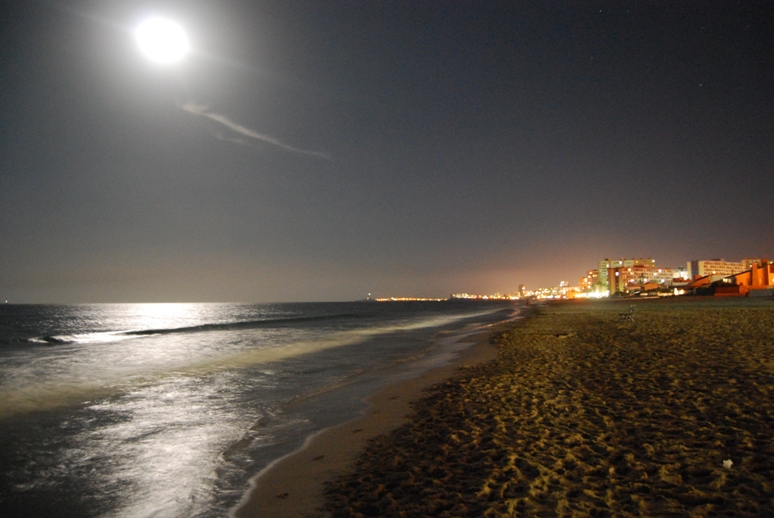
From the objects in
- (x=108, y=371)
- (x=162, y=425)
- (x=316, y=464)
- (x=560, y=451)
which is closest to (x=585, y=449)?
(x=560, y=451)

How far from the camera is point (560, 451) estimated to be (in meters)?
5.99

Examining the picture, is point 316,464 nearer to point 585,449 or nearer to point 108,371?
point 585,449

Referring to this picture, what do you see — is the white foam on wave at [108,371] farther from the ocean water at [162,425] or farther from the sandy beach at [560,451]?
the sandy beach at [560,451]

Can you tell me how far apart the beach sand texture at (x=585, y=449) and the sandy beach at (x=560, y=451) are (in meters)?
0.02

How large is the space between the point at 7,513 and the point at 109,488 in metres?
1.14

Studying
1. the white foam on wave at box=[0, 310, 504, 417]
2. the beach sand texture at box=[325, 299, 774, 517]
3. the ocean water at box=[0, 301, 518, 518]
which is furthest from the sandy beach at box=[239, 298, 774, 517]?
the white foam on wave at box=[0, 310, 504, 417]

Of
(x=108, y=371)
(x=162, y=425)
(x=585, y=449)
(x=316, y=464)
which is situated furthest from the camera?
(x=108, y=371)

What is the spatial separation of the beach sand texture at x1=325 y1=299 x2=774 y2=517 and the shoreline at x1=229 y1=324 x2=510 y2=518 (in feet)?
0.88

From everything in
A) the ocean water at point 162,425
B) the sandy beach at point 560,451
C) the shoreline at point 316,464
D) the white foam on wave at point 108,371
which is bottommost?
the white foam on wave at point 108,371

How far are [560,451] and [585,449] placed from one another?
333 millimetres

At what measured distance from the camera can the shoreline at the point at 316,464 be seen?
5.44 metres

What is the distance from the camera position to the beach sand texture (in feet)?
15.0

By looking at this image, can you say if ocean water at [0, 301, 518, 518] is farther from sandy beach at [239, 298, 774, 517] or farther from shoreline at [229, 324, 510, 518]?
sandy beach at [239, 298, 774, 517]

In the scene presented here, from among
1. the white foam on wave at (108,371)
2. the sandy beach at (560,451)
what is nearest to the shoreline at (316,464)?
the sandy beach at (560,451)
